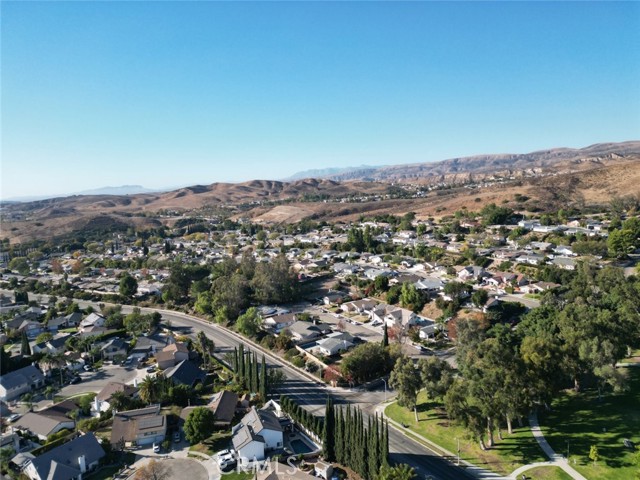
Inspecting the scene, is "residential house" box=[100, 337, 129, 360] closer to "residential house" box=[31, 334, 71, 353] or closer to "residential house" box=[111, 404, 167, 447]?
"residential house" box=[31, 334, 71, 353]

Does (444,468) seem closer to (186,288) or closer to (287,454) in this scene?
(287,454)

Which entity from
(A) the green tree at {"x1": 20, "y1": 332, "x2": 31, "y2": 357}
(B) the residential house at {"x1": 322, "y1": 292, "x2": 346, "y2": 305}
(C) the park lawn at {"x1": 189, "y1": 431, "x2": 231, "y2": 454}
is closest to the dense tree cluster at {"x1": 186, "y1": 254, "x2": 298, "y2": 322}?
(B) the residential house at {"x1": 322, "y1": 292, "x2": 346, "y2": 305}

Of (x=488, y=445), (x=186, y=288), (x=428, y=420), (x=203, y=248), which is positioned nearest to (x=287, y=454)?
(x=428, y=420)

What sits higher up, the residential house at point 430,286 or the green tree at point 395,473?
the residential house at point 430,286

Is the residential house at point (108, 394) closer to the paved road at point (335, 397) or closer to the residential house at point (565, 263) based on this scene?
the paved road at point (335, 397)

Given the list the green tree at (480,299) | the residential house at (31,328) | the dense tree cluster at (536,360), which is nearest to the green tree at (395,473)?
the dense tree cluster at (536,360)
